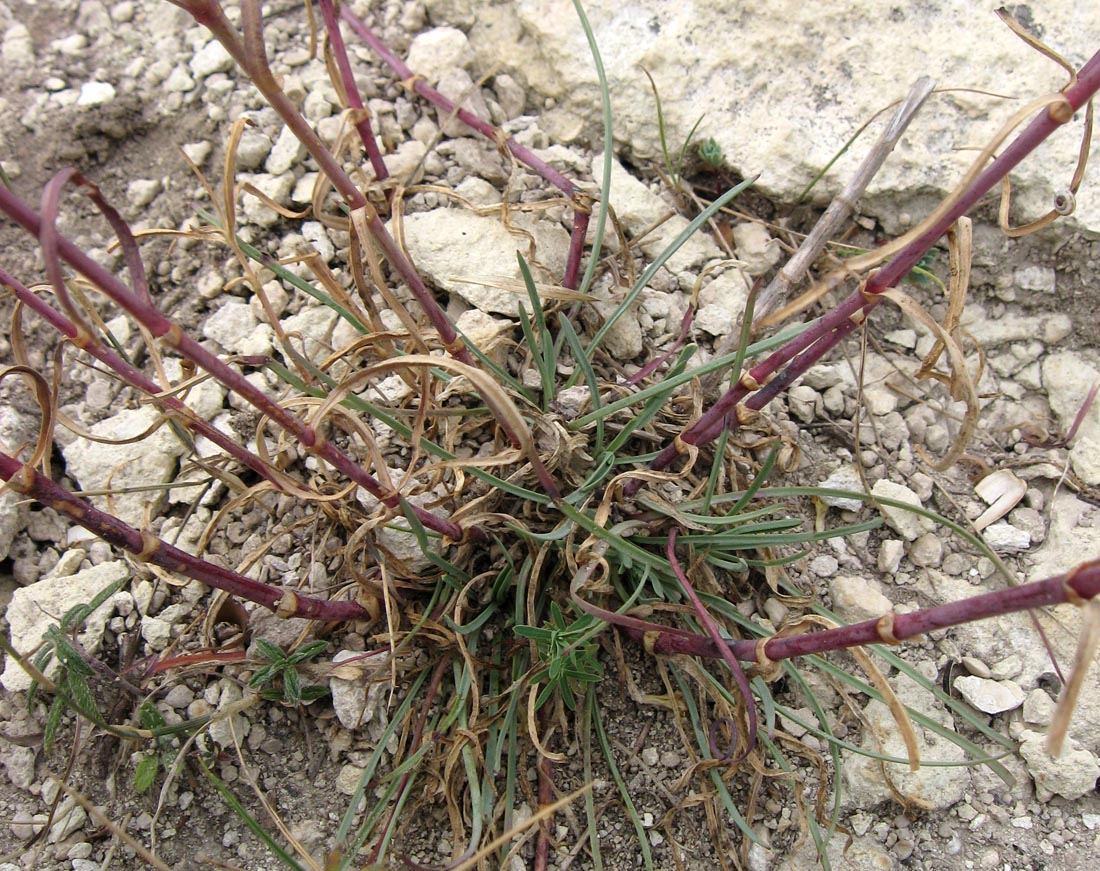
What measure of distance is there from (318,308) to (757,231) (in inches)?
43.1

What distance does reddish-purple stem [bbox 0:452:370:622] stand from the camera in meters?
1.21

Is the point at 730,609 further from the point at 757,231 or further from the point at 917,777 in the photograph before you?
the point at 757,231

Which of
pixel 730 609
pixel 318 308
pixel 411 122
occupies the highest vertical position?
pixel 411 122

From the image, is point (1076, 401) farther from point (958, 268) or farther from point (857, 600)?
point (958, 268)

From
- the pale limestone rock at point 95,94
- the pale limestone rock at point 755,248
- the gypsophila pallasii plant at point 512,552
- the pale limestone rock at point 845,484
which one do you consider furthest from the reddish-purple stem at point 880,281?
the pale limestone rock at point 95,94

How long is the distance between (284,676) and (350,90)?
4.23 ft

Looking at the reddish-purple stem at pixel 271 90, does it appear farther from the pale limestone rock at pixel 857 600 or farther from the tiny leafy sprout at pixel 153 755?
the pale limestone rock at pixel 857 600

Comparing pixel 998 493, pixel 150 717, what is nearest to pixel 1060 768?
pixel 998 493

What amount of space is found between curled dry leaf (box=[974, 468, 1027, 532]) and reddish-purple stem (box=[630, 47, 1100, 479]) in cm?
70

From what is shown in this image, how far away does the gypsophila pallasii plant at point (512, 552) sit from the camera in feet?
4.93

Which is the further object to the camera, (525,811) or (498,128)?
(498,128)

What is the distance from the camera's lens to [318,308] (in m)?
2.00

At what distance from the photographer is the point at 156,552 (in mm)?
1343

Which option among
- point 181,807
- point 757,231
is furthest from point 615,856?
point 757,231
